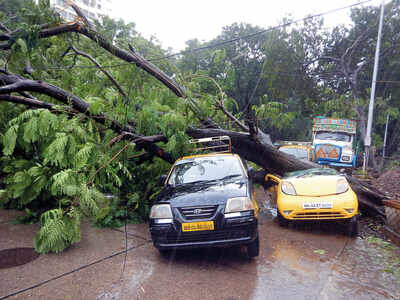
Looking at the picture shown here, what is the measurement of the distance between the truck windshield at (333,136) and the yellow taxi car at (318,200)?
43.8 feet

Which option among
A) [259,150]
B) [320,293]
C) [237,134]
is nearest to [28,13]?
[237,134]

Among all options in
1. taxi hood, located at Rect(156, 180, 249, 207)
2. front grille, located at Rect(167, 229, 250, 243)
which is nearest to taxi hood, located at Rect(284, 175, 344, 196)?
taxi hood, located at Rect(156, 180, 249, 207)

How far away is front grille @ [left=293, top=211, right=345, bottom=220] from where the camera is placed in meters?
5.78

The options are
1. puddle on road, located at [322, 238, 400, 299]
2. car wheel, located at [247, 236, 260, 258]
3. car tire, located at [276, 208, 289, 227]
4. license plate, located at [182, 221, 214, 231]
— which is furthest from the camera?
car tire, located at [276, 208, 289, 227]

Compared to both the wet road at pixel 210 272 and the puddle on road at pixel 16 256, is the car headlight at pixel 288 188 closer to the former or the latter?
the wet road at pixel 210 272

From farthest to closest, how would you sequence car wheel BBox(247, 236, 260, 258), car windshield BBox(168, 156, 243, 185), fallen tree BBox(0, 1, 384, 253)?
car windshield BBox(168, 156, 243, 185), fallen tree BBox(0, 1, 384, 253), car wheel BBox(247, 236, 260, 258)

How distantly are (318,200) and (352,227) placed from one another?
824mm

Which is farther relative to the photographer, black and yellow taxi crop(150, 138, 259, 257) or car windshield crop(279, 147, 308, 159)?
car windshield crop(279, 147, 308, 159)

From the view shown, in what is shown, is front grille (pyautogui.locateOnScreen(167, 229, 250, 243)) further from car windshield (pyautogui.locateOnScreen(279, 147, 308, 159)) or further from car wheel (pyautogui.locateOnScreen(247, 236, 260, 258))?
car windshield (pyautogui.locateOnScreen(279, 147, 308, 159))

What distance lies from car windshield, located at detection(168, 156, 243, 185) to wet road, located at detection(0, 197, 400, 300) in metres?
1.23

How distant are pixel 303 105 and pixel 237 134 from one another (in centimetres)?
1546

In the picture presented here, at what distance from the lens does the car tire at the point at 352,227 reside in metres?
5.86

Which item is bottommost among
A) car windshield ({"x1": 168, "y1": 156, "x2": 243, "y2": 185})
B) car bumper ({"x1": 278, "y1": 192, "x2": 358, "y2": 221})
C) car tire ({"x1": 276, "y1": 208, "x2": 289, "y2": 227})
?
car tire ({"x1": 276, "y1": 208, "x2": 289, "y2": 227})

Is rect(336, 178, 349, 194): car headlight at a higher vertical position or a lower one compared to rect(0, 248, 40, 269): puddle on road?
higher
